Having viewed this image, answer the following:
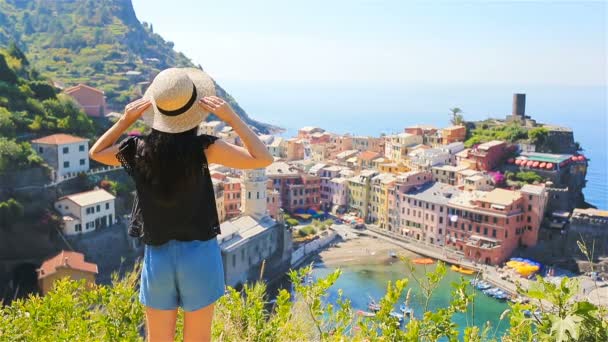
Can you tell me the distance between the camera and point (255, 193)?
20703 mm

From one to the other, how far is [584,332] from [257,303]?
1559mm

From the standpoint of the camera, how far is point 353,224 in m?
28.3

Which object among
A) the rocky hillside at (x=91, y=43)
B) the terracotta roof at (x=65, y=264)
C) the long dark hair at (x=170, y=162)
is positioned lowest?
the terracotta roof at (x=65, y=264)

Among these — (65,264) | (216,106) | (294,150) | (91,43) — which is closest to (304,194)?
(294,150)

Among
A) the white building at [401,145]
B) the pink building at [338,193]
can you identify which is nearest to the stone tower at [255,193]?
the pink building at [338,193]

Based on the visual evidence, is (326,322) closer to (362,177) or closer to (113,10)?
(362,177)

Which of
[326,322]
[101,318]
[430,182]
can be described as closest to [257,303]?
[326,322]

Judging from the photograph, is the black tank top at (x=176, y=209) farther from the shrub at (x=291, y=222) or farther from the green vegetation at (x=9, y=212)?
the shrub at (x=291, y=222)

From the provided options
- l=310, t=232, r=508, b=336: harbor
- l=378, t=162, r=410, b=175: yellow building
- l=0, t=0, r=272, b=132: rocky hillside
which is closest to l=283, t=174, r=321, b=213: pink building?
l=378, t=162, r=410, b=175: yellow building

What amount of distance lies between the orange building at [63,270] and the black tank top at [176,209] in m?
12.4

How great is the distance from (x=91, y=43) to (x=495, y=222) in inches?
1418

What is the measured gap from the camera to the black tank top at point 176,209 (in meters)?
2.16

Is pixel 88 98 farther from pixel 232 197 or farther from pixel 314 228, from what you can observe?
pixel 314 228

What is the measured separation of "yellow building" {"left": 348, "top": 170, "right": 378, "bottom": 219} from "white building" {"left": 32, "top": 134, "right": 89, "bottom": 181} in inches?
554
